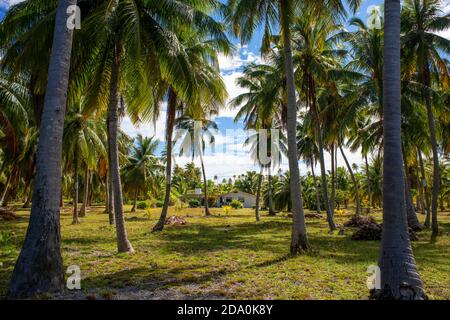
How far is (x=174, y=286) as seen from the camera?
6508 millimetres

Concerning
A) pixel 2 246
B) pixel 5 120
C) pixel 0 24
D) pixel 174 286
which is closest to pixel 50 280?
pixel 174 286

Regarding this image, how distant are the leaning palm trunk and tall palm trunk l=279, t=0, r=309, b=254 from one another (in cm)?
650

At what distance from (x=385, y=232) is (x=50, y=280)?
555 cm

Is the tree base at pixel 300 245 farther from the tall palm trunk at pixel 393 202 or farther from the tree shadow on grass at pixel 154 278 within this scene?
the tall palm trunk at pixel 393 202

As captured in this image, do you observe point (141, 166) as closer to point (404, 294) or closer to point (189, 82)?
point (189, 82)

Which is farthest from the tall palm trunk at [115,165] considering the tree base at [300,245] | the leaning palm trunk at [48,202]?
the tree base at [300,245]

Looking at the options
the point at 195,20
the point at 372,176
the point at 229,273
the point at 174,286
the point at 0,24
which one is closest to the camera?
the point at 174,286

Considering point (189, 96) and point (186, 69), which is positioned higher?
point (186, 69)

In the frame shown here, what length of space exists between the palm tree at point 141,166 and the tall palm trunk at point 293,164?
30.5 metres

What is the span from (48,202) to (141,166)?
1344 inches

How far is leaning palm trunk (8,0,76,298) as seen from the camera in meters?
5.50

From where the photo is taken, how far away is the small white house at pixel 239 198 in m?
66.7
